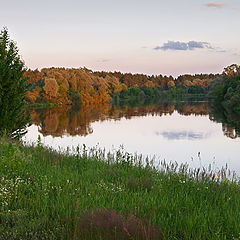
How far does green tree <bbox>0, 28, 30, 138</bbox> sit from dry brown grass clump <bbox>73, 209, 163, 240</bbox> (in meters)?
12.8

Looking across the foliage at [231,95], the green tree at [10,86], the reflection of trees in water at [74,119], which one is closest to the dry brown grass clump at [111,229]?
the green tree at [10,86]

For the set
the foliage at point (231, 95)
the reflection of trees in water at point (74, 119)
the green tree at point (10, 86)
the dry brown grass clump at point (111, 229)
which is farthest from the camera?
the foliage at point (231, 95)

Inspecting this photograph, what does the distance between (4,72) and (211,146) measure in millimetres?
17482

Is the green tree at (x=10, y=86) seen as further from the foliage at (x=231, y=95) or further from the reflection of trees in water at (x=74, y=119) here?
the foliage at (x=231, y=95)

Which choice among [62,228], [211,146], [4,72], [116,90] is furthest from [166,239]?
[116,90]

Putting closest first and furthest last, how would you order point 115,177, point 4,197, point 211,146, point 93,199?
point 4,197 < point 93,199 < point 115,177 < point 211,146

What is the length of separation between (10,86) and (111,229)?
14.2m

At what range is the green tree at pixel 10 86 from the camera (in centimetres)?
1605

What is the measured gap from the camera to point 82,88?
93.7m

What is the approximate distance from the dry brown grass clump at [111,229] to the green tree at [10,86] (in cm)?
1283

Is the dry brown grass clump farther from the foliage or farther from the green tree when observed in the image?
the foliage

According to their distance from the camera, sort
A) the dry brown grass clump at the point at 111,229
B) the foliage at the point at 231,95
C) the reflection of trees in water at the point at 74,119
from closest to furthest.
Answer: the dry brown grass clump at the point at 111,229 → the reflection of trees in water at the point at 74,119 → the foliage at the point at 231,95

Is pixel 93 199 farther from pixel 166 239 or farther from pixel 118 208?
pixel 166 239

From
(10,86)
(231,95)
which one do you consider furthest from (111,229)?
(231,95)
